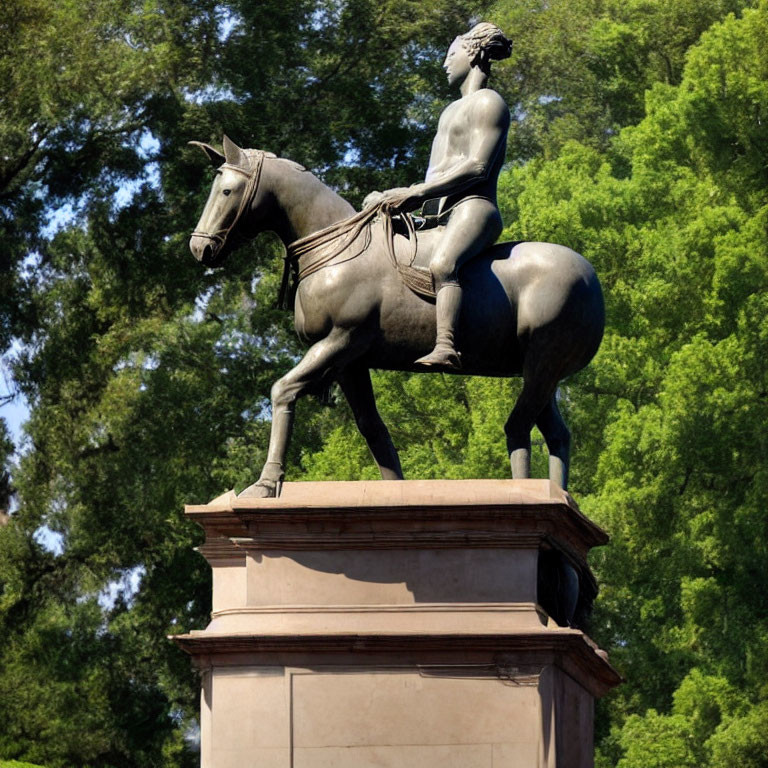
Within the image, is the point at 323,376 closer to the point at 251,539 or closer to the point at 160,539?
the point at 251,539

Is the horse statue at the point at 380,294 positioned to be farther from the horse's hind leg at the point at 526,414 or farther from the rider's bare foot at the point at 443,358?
the rider's bare foot at the point at 443,358

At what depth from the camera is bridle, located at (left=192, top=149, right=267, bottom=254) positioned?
1396 centimetres

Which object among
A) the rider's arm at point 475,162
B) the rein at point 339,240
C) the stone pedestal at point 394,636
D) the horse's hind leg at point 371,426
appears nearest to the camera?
the stone pedestal at point 394,636

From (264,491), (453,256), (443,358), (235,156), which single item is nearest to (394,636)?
(264,491)

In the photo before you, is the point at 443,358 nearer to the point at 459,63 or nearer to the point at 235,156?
the point at 235,156

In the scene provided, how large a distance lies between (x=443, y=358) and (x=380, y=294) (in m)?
0.64

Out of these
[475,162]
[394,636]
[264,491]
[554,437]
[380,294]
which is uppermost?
[475,162]

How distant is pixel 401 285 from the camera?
539 inches

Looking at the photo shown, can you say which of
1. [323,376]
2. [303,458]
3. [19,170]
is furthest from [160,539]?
[323,376]

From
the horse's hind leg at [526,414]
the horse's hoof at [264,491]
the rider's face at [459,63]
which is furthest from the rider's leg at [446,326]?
the rider's face at [459,63]

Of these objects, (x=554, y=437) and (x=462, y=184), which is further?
(x=554, y=437)

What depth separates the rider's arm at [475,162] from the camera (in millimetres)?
13906

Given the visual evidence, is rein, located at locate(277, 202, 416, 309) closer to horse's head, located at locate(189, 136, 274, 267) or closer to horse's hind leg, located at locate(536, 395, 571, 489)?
horse's head, located at locate(189, 136, 274, 267)

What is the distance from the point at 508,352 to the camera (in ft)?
45.6
